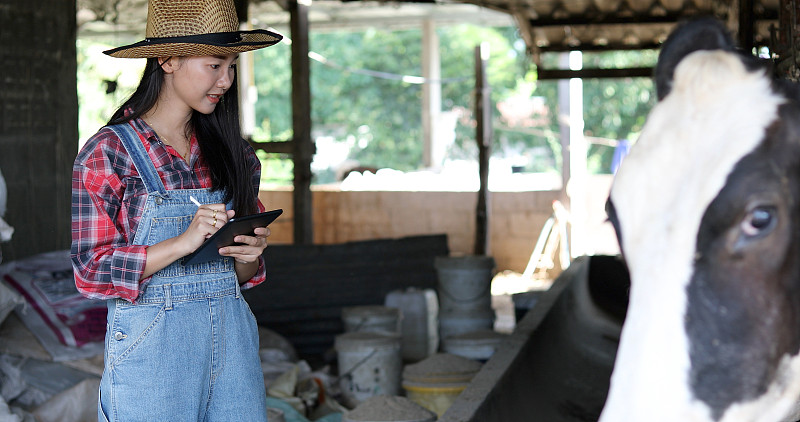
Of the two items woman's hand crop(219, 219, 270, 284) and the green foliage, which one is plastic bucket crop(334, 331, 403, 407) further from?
the green foliage

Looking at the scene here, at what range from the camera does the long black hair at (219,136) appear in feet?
7.10

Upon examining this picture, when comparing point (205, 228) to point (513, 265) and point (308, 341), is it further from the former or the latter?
point (513, 265)

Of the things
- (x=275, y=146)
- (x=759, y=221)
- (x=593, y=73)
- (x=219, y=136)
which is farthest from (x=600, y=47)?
(x=759, y=221)

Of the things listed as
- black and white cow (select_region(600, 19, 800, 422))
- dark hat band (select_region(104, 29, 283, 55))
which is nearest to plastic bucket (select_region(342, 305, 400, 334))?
dark hat band (select_region(104, 29, 283, 55))

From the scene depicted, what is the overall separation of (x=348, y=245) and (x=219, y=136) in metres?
4.41

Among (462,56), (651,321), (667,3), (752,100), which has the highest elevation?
(462,56)

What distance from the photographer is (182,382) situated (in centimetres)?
203

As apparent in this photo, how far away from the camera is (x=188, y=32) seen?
2.15 meters

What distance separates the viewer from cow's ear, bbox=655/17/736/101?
1.56 m

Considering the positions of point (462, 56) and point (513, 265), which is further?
point (462, 56)

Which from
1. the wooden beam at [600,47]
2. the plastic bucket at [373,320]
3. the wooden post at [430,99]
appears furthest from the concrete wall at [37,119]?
the wooden post at [430,99]

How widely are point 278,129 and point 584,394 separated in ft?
63.1

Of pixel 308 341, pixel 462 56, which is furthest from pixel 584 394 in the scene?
pixel 462 56

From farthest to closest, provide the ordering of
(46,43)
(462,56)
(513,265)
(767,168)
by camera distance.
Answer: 1. (462,56)
2. (513,265)
3. (46,43)
4. (767,168)
